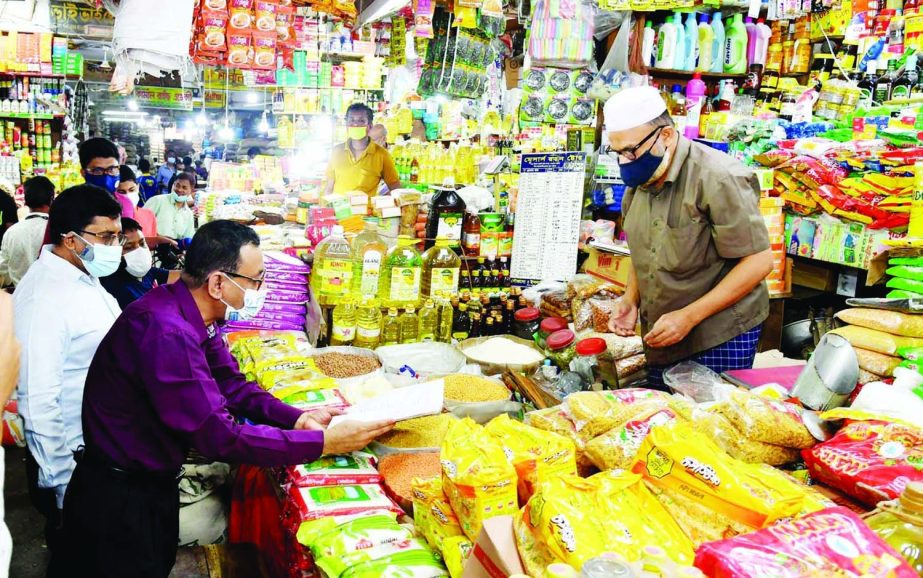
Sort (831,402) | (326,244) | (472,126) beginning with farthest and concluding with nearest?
(472,126), (326,244), (831,402)

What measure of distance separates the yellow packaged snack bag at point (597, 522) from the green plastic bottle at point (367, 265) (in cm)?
240

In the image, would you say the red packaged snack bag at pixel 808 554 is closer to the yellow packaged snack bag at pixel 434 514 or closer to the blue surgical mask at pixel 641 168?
the yellow packaged snack bag at pixel 434 514

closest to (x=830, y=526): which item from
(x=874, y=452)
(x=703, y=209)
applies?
(x=874, y=452)

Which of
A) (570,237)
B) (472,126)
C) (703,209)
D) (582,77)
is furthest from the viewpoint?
(472,126)

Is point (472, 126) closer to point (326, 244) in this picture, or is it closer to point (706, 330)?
point (326, 244)

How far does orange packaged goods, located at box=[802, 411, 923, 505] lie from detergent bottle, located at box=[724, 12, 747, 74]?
412 cm

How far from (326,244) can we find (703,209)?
2.15 meters

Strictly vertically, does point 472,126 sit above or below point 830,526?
above

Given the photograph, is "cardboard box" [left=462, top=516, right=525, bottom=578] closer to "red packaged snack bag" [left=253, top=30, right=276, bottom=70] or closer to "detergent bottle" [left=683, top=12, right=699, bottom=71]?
"detergent bottle" [left=683, top=12, right=699, bottom=71]

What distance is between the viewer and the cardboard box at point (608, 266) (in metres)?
3.97

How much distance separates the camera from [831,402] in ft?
5.94

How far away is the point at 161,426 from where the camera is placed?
1.90 metres

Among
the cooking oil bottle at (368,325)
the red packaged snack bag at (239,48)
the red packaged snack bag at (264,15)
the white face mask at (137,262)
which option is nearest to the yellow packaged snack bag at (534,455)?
the cooking oil bottle at (368,325)

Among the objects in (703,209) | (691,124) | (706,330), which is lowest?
(706,330)
